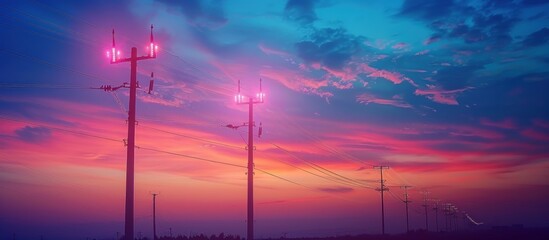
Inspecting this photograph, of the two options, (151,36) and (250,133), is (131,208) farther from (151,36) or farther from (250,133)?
(250,133)

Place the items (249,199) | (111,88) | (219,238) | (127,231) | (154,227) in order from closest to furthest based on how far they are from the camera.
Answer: (127,231) < (111,88) < (249,199) < (219,238) < (154,227)

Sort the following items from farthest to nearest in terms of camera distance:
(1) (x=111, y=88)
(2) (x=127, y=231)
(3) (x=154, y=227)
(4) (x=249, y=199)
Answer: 1. (3) (x=154, y=227)
2. (4) (x=249, y=199)
3. (1) (x=111, y=88)
4. (2) (x=127, y=231)

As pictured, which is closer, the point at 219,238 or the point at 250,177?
the point at 250,177

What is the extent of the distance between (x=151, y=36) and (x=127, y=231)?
1118 centimetres

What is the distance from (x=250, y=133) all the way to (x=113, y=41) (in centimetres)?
1737

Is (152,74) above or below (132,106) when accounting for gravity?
above

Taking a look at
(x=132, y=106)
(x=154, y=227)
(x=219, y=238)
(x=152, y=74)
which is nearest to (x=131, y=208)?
(x=132, y=106)

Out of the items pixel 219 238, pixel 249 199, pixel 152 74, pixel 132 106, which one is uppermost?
pixel 152 74

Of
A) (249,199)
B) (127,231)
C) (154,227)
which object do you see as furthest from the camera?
(154,227)

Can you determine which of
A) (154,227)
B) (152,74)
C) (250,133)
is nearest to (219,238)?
(154,227)

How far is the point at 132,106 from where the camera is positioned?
109ft

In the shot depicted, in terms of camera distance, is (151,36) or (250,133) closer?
(151,36)

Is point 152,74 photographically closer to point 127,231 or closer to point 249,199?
point 127,231

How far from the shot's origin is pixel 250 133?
4978 cm
